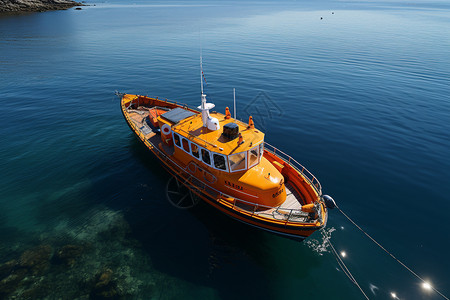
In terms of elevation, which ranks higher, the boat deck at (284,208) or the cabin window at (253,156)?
the cabin window at (253,156)

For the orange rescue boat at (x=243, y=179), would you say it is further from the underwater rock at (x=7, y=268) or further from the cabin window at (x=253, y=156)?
the underwater rock at (x=7, y=268)

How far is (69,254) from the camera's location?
12633mm

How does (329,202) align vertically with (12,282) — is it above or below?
above

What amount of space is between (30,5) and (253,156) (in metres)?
150

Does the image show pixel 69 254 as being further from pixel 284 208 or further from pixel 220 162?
pixel 284 208

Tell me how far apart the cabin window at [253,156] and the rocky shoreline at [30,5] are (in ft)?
457

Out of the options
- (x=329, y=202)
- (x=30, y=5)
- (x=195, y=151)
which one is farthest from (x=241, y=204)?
(x=30, y=5)

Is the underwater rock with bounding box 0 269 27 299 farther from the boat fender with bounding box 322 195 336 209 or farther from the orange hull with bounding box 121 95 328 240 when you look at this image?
the boat fender with bounding box 322 195 336 209

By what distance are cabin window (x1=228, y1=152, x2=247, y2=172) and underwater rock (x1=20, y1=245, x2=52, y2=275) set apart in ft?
38.1

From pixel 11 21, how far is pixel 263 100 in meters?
106

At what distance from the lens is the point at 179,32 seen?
72.8 m

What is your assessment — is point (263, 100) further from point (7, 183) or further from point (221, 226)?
point (7, 183)

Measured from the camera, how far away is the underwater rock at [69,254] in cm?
1233

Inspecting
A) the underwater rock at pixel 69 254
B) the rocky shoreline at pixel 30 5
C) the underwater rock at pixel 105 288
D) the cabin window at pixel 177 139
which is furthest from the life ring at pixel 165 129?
the rocky shoreline at pixel 30 5
